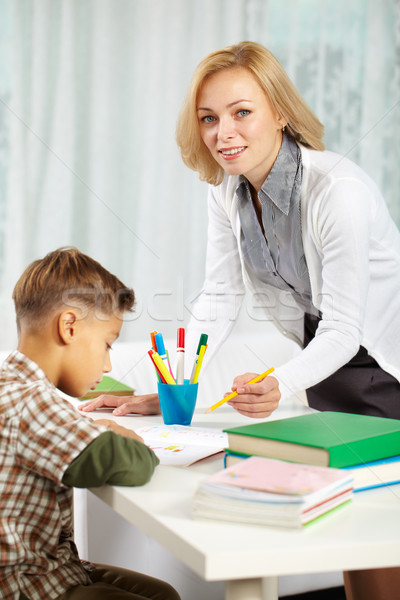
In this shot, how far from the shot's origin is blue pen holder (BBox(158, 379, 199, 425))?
1086 mm

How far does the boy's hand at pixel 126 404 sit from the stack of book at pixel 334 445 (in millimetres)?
383

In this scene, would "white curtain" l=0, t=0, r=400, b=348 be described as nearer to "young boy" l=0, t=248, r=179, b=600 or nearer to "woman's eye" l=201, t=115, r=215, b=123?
"woman's eye" l=201, t=115, r=215, b=123

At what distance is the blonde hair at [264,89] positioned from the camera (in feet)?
4.08

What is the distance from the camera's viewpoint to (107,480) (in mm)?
729

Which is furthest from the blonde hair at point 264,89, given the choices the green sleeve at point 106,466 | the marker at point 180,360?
the green sleeve at point 106,466

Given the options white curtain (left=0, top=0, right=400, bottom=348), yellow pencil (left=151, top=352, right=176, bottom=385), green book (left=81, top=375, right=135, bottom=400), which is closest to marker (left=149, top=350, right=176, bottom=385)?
yellow pencil (left=151, top=352, right=176, bottom=385)

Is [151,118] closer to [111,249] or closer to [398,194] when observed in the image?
[111,249]

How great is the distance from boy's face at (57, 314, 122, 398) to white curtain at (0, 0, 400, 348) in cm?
125

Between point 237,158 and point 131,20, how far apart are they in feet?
4.15

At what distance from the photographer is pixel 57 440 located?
28.0 inches

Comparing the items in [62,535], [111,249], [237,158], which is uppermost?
[237,158]

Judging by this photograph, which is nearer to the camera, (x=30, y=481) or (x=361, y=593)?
(x=30, y=481)

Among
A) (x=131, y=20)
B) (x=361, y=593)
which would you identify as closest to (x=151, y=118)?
(x=131, y=20)

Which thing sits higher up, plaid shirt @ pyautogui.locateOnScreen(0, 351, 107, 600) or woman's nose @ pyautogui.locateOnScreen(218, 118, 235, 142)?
woman's nose @ pyautogui.locateOnScreen(218, 118, 235, 142)
